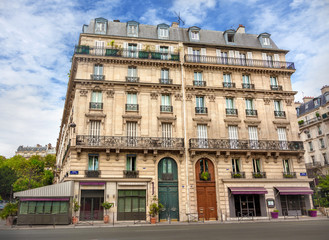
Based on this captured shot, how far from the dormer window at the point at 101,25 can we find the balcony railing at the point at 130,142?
11.9 metres

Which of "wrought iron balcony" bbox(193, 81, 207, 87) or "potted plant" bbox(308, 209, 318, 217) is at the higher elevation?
"wrought iron balcony" bbox(193, 81, 207, 87)

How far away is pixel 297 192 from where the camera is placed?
25.7 m

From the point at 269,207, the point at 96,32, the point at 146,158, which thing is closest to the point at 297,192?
the point at 269,207

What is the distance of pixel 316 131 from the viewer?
1882 inches

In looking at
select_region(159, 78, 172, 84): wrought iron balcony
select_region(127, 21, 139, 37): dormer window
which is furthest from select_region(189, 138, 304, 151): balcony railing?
select_region(127, 21, 139, 37): dormer window

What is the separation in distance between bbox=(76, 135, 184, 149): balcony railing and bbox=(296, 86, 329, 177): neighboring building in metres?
30.7

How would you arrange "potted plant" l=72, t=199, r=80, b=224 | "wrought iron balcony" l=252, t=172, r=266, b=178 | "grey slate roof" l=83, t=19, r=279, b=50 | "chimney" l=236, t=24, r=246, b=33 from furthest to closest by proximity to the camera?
"chimney" l=236, t=24, r=246, b=33 < "grey slate roof" l=83, t=19, r=279, b=50 < "wrought iron balcony" l=252, t=172, r=266, b=178 < "potted plant" l=72, t=199, r=80, b=224

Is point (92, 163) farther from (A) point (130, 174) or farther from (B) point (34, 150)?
(B) point (34, 150)

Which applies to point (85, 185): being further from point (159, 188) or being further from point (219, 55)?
point (219, 55)

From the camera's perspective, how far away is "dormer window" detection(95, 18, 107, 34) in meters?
28.8

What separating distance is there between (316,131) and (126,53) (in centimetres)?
3790

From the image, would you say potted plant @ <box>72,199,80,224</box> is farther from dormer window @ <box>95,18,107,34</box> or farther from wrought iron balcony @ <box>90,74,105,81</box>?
dormer window @ <box>95,18,107,34</box>

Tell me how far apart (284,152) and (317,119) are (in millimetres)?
25052

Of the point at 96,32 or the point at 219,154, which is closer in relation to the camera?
the point at 219,154
